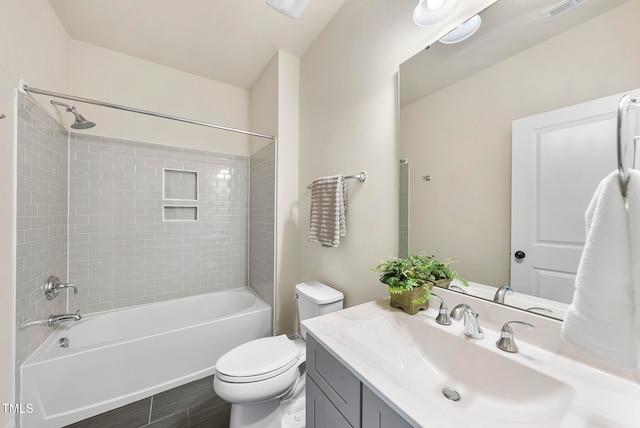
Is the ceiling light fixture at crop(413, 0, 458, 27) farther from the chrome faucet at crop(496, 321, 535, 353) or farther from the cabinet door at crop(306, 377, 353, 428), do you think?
the cabinet door at crop(306, 377, 353, 428)

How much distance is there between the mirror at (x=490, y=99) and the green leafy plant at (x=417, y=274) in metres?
0.04

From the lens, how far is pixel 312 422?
2.99 ft

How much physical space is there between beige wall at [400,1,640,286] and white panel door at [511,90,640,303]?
3cm

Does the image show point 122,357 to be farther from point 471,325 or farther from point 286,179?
point 471,325

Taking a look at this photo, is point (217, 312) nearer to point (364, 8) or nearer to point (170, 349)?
point (170, 349)

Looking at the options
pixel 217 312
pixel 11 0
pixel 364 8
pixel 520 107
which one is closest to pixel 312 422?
pixel 520 107

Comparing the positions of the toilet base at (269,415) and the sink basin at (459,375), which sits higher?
the sink basin at (459,375)

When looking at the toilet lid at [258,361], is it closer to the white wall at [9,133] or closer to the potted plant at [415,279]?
the potted plant at [415,279]

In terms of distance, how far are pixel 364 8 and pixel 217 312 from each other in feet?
9.24

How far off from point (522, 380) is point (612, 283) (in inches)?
14.8

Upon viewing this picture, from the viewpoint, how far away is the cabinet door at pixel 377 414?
563 mm

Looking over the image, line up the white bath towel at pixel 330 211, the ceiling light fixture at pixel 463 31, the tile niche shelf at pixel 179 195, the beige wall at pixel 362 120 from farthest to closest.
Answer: the tile niche shelf at pixel 179 195, the white bath towel at pixel 330 211, the beige wall at pixel 362 120, the ceiling light fixture at pixel 463 31

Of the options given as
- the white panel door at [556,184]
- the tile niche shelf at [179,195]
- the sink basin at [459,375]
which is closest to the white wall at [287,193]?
the tile niche shelf at [179,195]

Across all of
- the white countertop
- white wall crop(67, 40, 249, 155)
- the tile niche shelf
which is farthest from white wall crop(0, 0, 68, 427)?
the white countertop
